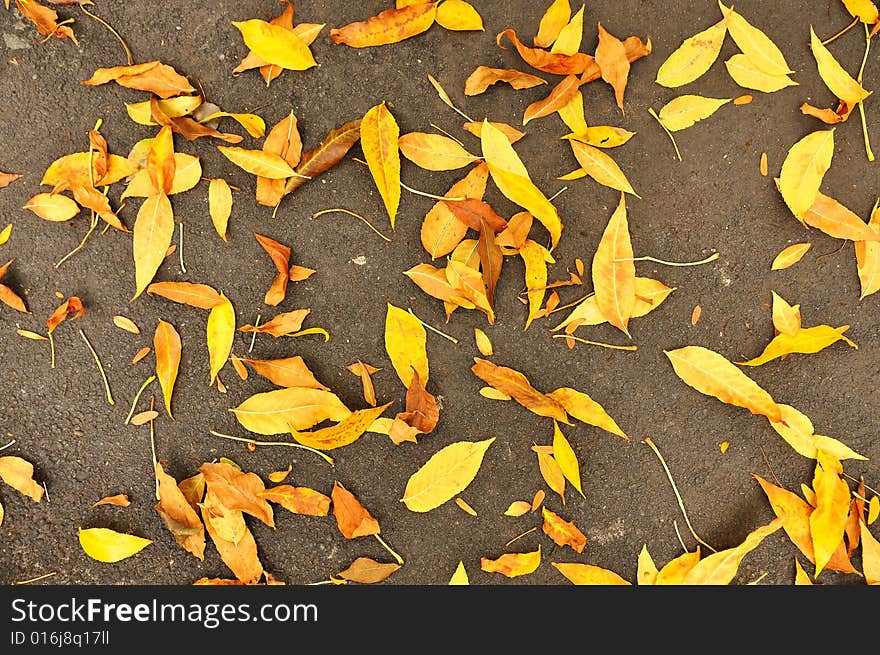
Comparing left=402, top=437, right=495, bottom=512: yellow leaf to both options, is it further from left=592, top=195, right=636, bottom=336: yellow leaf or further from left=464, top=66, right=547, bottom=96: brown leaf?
left=464, top=66, right=547, bottom=96: brown leaf

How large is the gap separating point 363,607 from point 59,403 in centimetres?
82

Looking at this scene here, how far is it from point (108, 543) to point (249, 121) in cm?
98

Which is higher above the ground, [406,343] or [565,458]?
[406,343]

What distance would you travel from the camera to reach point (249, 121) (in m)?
1.26

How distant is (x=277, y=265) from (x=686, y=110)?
0.96 metres

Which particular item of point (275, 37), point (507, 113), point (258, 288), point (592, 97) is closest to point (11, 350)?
point (258, 288)

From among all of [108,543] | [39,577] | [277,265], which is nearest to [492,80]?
[277,265]

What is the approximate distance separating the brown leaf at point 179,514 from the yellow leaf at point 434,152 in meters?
0.88

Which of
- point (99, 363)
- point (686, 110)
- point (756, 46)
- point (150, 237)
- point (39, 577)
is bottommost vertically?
point (39, 577)

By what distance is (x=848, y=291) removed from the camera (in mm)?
1312

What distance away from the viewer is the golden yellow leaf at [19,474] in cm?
128

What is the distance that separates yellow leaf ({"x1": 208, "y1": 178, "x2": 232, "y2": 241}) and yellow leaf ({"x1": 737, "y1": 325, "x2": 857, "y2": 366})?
1.21 m

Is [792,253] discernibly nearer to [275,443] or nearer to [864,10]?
[864,10]

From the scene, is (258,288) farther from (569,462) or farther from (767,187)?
(767,187)
